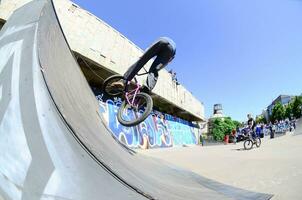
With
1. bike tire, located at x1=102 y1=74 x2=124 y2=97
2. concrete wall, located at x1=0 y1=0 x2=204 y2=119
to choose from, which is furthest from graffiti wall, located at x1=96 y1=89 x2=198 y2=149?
bike tire, located at x1=102 y1=74 x2=124 y2=97

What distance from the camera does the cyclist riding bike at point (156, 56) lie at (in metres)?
5.77

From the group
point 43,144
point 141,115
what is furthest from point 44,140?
point 141,115

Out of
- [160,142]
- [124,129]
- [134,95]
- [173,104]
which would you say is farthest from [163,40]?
[173,104]

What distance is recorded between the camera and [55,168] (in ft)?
6.95

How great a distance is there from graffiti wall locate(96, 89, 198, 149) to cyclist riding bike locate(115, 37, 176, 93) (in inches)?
172

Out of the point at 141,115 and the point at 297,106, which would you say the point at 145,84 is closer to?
the point at 141,115

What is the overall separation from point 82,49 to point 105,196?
1245 cm

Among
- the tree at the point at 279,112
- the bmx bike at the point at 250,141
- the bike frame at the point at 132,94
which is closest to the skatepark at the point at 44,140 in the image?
the bike frame at the point at 132,94

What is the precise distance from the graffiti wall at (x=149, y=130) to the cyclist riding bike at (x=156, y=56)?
14.3 ft

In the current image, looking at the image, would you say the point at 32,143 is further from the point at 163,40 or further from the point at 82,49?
the point at 82,49

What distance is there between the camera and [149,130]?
21547mm

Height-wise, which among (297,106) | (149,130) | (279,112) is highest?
(297,106)

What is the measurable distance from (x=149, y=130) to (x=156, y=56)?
15754mm

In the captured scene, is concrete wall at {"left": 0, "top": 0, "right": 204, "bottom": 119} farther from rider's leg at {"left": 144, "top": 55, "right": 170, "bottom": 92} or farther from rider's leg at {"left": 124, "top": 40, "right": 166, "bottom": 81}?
rider's leg at {"left": 144, "top": 55, "right": 170, "bottom": 92}
